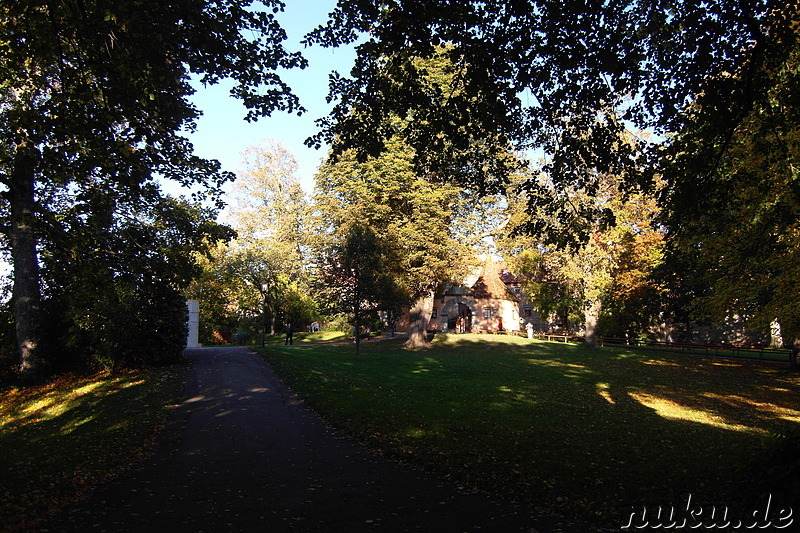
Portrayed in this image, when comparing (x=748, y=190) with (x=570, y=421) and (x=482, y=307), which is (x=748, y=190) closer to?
(x=570, y=421)

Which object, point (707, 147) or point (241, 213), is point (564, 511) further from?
point (241, 213)

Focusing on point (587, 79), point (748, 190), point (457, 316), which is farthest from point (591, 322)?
point (587, 79)

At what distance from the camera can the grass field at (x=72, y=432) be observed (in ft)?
20.8

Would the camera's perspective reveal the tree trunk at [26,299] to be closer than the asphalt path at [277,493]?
No

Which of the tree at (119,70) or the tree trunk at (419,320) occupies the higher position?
the tree at (119,70)

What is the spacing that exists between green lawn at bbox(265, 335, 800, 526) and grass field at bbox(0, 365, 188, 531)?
3657 mm

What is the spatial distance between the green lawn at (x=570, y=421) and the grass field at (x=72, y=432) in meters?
3.66

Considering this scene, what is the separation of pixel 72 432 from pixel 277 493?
242 inches

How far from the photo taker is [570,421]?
10.4 m

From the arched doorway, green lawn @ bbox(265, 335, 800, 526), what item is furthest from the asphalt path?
the arched doorway

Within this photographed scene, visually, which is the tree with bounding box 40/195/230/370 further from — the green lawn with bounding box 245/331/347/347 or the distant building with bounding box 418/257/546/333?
the distant building with bounding box 418/257/546/333

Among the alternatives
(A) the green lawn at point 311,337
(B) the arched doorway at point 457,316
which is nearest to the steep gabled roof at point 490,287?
(B) the arched doorway at point 457,316

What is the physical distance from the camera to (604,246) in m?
30.8

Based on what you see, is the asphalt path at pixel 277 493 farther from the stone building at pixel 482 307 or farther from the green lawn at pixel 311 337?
the stone building at pixel 482 307
